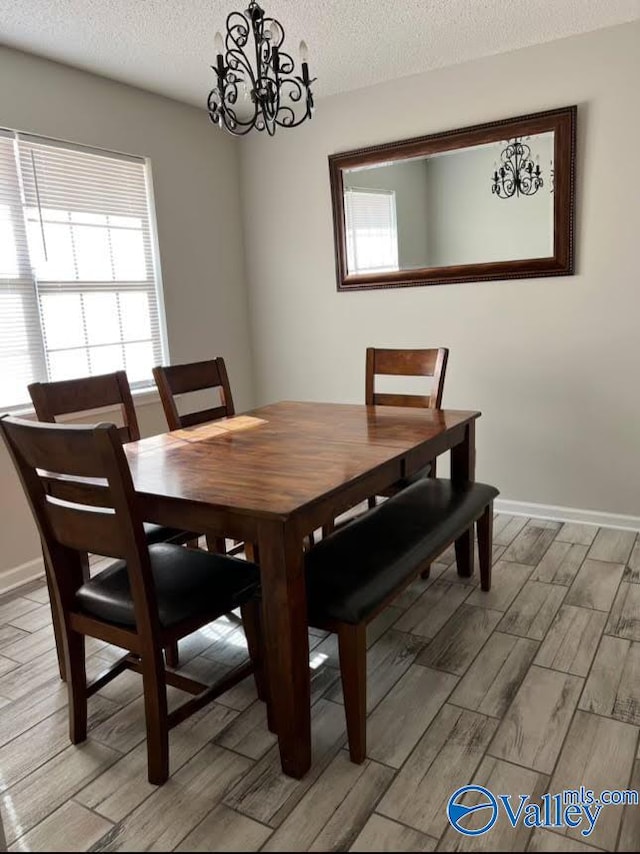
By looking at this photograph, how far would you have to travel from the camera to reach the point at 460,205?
11.1 ft

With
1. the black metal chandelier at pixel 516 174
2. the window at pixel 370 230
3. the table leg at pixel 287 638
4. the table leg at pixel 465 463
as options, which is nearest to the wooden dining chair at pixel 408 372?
the table leg at pixel 465 463

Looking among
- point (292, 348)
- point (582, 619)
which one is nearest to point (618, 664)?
point (582, 619)

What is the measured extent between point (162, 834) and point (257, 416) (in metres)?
1.61

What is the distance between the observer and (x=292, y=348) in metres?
4.19

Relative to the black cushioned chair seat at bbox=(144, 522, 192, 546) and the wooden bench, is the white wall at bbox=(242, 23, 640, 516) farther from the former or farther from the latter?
the black cushioned chair seat at bbox=(144, 522, 192, 546)

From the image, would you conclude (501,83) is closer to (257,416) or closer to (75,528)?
(257,416)

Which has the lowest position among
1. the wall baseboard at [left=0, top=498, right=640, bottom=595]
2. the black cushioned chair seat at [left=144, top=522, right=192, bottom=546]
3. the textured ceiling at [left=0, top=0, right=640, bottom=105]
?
the wall baseboard at [left=0, top=498, right=640, bottom=595]

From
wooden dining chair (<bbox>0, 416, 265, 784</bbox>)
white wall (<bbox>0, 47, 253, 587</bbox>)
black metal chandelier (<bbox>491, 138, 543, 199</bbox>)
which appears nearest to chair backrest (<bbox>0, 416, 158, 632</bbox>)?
wooden dining chair (<bbox>0, 416, 265, 784</bbox>)

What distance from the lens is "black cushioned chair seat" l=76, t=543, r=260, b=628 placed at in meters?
1.65

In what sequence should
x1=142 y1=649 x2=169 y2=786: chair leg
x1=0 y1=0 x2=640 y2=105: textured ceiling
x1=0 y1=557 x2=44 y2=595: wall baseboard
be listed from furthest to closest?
x1=0 y1=557 x2=44 y2=595: wall baseboard → x1=0 y1=0 x2=640 y2=105: textured ceiling → x1=142 y1=649 x2=169 y2=786: chair leg

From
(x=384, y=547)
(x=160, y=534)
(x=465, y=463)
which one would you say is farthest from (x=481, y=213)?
(x=160, y=534)

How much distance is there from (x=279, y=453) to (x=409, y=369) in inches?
40.9

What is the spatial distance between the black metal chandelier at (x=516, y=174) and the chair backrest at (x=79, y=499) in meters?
2.63

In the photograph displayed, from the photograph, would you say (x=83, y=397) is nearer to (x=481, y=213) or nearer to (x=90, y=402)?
(x=90, y=402)
